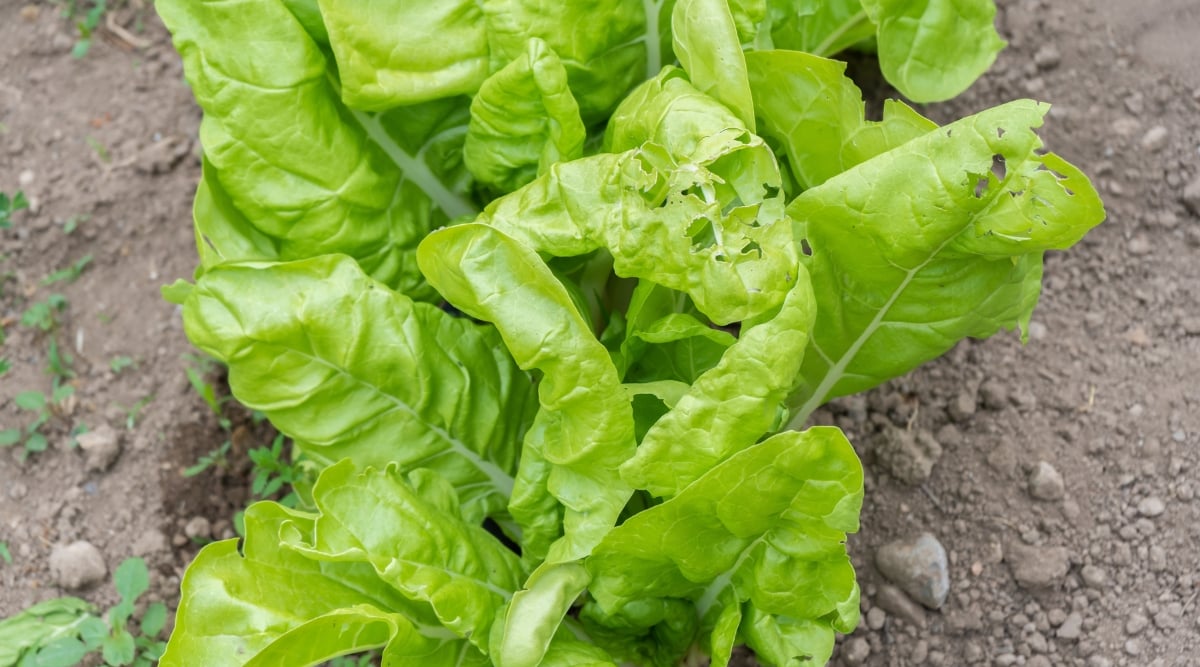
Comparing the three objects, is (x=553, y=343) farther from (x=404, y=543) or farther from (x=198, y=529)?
(x=198, y=529)

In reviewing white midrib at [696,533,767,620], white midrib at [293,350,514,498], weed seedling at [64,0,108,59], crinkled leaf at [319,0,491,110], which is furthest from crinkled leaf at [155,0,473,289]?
weed seedling at [64,0,108,59]

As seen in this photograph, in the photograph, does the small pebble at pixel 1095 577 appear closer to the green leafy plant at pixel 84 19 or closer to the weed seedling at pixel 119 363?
the weed seedling at pixel 119 363

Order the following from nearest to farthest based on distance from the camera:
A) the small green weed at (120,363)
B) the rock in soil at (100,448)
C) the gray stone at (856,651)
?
1. the gray stone at (856,651)
2. the rock in soil at (100,448)
3. the small green weed at (120,363)

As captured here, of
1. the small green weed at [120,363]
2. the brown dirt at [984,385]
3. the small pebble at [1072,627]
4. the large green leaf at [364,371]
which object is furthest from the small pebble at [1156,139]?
the small green weed at [120,363]

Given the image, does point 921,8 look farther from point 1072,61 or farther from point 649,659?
point 649,659

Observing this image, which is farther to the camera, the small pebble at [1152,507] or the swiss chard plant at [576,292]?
the small pebble at [1152,507]


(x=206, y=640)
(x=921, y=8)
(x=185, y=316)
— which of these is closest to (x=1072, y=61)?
(x=921, y=8)

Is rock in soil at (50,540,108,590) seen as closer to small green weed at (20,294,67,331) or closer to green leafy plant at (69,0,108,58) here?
small green weed at (20,294,67,331)
